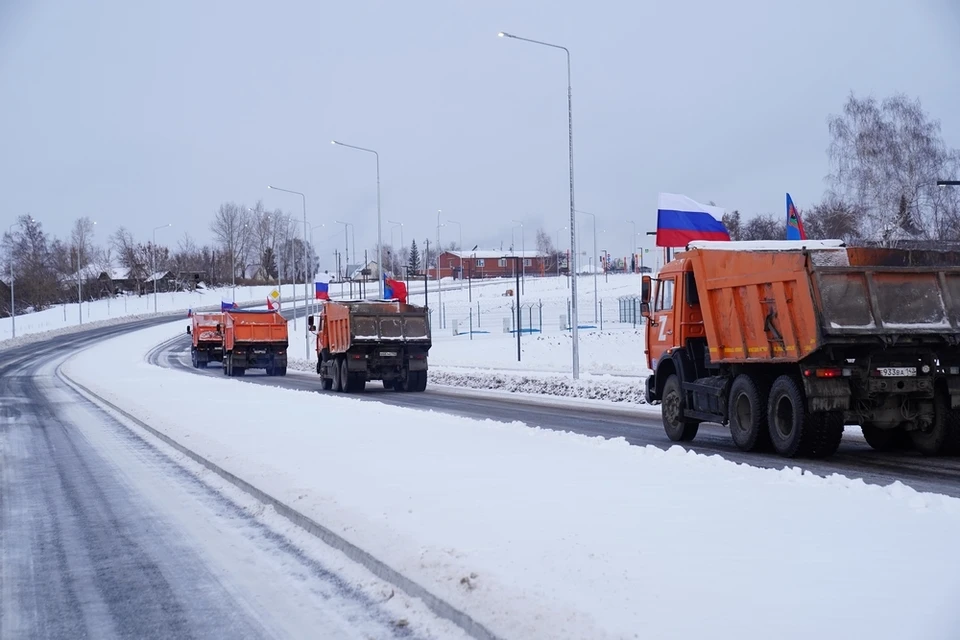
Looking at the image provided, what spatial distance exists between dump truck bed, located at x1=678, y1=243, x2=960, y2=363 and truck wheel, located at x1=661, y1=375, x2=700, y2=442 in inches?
92.3

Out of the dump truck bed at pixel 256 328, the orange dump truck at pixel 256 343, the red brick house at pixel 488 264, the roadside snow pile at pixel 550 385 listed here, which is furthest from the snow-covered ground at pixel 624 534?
the red brick house at pixel 488 264

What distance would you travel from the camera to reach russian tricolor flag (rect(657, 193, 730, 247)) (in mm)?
20750

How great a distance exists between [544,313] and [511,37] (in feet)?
179

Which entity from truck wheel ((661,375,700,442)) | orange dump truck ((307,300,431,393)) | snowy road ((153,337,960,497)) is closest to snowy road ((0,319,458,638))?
snowy road ((153,337,960,497))

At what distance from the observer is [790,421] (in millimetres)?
13344

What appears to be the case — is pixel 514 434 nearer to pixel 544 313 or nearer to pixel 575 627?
pixel 575 627

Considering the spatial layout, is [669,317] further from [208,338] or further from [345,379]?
[208,338]

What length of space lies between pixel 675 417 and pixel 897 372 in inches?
161

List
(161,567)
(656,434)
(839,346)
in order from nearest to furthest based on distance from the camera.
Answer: (161,567)
(839,346)
(656,434)

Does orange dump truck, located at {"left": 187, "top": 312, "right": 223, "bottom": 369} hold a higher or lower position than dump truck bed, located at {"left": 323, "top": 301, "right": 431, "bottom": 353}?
lower

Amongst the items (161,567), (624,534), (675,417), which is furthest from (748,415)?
(161,567)

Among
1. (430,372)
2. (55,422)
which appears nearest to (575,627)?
(55,422)

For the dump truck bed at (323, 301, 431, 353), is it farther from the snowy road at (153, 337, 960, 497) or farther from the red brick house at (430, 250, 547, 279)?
the red brick house at (430, 250, 547, 279)

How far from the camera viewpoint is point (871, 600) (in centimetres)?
562
